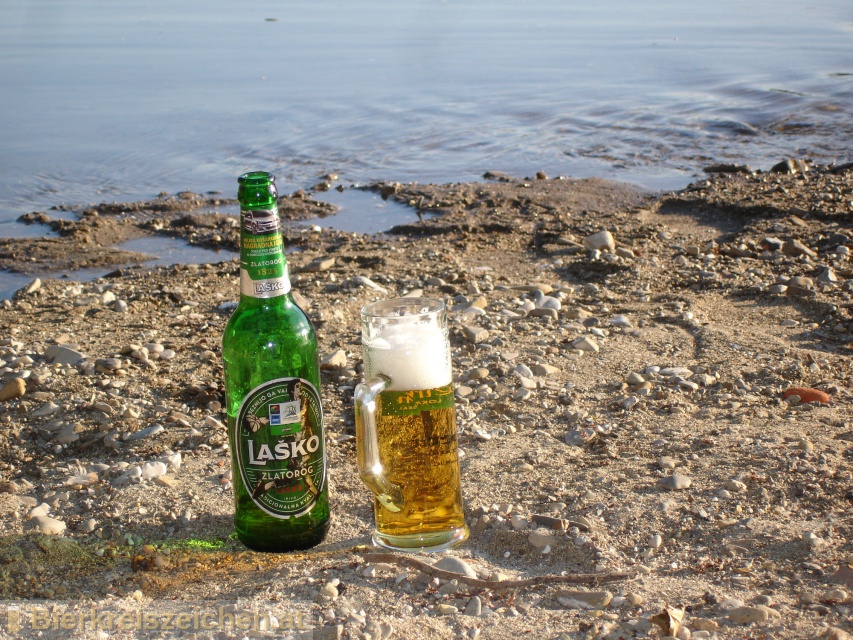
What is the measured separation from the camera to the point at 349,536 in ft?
9.62

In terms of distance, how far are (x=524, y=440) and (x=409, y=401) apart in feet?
3.58

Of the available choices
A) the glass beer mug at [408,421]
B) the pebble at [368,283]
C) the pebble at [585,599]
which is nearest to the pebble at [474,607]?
the pebble at [585,599]

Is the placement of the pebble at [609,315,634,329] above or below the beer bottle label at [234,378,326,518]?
below

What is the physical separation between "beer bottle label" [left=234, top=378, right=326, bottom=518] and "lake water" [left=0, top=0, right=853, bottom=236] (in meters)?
6.13

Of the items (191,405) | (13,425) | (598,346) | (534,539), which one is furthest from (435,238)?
(534,539)

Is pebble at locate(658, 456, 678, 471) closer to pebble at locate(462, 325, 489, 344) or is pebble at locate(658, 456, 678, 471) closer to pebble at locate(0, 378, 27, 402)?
pebble at locate(462, 325, 489, 344)

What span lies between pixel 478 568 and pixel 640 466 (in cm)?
92

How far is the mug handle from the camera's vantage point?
2574mm

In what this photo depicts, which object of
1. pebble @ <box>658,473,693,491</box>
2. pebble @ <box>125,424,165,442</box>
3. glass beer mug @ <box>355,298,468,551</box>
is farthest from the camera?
pebble @ <box>125,424,165,442</box>

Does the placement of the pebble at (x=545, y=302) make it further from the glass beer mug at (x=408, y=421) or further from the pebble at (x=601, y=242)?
the glass beer mug at (x=408, y=421)

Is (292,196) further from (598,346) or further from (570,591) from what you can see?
(570,591)

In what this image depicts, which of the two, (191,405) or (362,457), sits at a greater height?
(362,457)

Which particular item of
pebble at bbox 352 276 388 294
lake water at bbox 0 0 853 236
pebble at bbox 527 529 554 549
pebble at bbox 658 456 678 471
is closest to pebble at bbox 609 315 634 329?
pebble at bbox 352 276 388 294

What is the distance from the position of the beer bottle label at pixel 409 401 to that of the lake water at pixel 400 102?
20.8ft
